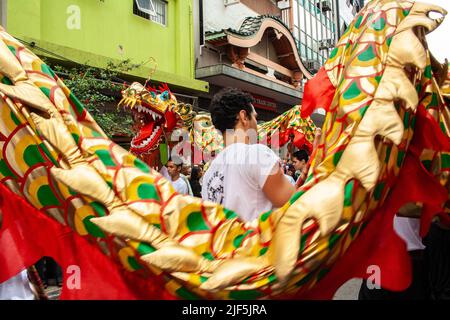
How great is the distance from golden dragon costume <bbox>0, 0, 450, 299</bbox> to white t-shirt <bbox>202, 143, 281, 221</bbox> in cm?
39

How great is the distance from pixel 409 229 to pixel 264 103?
11.8 meters

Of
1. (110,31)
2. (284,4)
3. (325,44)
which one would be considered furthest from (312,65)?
(110,31)

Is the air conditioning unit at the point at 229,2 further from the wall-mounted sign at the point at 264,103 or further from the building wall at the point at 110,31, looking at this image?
the wall-mounted sign at the point at 264,103

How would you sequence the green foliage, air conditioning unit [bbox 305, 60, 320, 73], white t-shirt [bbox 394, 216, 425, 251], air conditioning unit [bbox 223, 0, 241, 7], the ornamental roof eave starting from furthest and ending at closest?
air conditioning unit [bbox 305, 60, 320, 73] → air conditioning unit [bbox 223, 0, 241, 7] → the ornamental roof eave → the green foliage → white t-shirt [bbox 394, 216, 425, 251]

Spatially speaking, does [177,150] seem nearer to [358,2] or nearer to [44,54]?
[44,54]

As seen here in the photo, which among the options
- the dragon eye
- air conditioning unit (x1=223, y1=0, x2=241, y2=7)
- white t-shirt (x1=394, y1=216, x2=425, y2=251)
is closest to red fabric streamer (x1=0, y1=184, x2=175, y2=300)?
white t-shirt (x1=394, y1=216, x2=425, y2=251)

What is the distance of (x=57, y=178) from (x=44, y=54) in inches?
241

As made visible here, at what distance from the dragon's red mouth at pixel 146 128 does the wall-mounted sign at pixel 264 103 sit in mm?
8316

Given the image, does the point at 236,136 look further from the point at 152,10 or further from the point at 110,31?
the point at 152,10

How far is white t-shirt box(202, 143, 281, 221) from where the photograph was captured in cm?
170

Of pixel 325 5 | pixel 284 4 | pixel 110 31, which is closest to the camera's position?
pixel 110 31

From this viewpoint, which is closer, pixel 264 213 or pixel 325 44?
pixel 264 213

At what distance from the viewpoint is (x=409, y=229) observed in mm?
1881

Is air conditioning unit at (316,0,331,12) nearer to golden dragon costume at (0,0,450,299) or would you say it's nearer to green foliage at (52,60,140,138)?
green foliage at (52,60,140,138)
